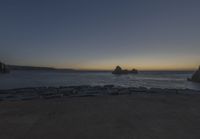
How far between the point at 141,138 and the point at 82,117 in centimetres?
284

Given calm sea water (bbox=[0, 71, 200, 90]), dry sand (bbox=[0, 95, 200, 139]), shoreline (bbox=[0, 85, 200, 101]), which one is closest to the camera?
dry sand (bbox=[0, 95, 200, 139])

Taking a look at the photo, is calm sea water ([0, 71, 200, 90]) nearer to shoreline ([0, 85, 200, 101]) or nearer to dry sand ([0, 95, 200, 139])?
shoreline ([0, 85, 200, 101])

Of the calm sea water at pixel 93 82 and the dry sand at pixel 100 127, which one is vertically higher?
the dry sand at pixel 100 127

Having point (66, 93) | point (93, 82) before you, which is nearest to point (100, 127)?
point (66, 93)

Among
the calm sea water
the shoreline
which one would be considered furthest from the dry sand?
the calm sea water

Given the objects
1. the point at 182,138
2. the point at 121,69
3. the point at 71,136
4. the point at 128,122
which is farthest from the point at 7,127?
the point at 121,69

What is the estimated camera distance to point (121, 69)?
129125 millimetres

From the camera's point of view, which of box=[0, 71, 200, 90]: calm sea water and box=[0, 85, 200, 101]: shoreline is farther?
box=[0, 71, 200, 90]: calm sea water

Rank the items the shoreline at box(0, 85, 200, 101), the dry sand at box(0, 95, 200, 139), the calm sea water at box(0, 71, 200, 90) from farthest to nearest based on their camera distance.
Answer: the calm sea water at box(0, 71, 200, 90) → the shoreline at box(0, 85, 200, 101) → the dry sand at box(0, 95, 200, 139)

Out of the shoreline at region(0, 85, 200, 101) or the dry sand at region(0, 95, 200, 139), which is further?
the shoreline at region(0, 85, 200, 101)

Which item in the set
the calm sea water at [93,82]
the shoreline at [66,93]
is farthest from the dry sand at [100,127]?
the calm sea water at [93,82]

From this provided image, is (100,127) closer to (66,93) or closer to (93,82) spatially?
(66,93)

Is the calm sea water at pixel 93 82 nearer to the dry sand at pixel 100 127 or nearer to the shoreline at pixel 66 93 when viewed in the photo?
the shoreline at pixel 66 93

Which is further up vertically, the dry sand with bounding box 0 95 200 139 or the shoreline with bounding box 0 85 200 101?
the dry sand with bounding box 0 95 200 139
